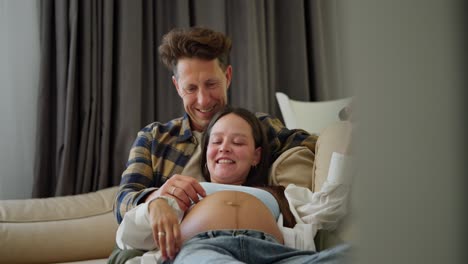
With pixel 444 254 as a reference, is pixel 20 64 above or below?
above

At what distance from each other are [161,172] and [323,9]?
5.10 feet

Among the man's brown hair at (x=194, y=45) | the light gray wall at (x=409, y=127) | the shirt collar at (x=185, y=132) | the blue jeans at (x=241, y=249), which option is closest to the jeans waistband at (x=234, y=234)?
the blue jeans at (x=241, y=249)

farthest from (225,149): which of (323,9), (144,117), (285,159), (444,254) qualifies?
(323,9)

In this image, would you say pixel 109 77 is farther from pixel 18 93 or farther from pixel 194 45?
pixel 194 45

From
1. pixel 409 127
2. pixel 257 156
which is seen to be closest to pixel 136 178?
pixel 257 156

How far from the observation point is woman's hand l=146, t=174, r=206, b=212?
1.26 metres

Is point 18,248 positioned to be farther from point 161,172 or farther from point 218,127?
point 218,127

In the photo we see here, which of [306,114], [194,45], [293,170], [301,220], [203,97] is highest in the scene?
[194,45]

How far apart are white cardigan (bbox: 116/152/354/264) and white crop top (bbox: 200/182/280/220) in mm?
30

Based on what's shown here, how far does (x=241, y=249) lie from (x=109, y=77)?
1469 mm

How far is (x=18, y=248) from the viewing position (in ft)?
5.78

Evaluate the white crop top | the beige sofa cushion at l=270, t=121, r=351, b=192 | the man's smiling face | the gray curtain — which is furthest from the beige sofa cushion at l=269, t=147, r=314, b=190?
the gray curtain

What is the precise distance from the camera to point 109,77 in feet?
7.72

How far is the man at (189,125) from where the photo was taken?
61.9 inches
